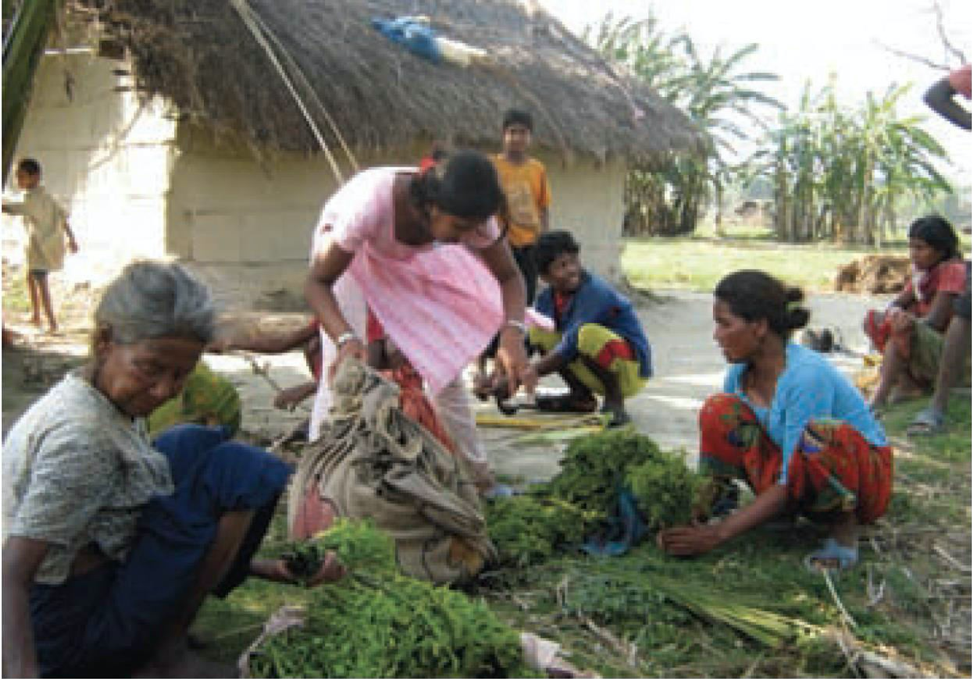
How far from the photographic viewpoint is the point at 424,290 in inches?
152

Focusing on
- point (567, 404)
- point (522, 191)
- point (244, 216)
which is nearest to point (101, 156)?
point (244, 216)

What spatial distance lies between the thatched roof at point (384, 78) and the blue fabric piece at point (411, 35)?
0.08m

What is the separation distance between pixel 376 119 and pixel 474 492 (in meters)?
6.59

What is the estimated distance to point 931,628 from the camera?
9.85ft

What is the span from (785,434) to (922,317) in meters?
3.02

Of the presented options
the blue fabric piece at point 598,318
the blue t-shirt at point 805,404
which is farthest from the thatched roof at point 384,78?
the blue t-shirt at point 805,404

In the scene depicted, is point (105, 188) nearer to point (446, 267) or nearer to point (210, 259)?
point (210, 259)

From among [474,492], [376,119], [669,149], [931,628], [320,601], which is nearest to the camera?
[320,601]

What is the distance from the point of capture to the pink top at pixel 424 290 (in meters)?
3.63

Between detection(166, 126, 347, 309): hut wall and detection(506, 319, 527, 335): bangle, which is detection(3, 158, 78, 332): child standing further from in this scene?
detection(506, 319, 527, 335): bangle

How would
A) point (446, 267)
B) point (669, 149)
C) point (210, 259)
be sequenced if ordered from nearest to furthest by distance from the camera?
point (446, 267) < point (210, 259) < point (669, 149)

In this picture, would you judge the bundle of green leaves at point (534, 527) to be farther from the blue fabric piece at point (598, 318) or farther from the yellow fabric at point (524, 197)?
the yellow fabric at point (524, 197)

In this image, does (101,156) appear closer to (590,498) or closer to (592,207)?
(592,207)

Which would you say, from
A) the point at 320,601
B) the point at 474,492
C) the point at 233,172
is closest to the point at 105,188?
the point at 233,172
